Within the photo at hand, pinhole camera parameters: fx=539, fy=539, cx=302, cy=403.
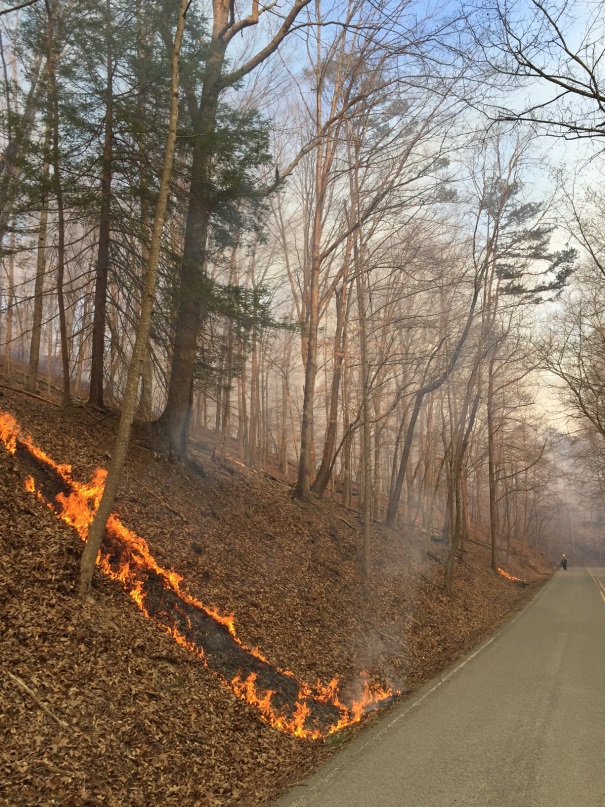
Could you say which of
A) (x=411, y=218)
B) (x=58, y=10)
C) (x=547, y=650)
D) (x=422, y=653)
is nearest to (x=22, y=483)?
(x=422, y=653)

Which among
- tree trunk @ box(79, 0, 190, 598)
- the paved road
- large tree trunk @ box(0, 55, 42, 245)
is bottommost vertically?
the paved road

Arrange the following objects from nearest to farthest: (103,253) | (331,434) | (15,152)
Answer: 1. (15,152)
2. (103,253)
3. (331,434)

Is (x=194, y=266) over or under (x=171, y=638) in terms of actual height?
over

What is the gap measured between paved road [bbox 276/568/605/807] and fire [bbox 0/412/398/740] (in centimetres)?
83

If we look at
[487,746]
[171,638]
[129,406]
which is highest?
A: [129,406]

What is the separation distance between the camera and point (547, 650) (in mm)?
10727

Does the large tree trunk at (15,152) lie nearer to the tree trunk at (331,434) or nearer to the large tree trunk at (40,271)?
the large tree trunk at (40,271)

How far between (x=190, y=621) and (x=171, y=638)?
1.88ft

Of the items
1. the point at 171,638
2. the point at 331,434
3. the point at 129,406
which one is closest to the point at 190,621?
the point at 171,638

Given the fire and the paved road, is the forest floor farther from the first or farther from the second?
the paved road

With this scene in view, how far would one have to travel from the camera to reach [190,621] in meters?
7.29

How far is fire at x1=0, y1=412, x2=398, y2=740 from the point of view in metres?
6.75

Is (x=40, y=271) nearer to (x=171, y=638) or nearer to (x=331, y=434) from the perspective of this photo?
(x=331, y=434)

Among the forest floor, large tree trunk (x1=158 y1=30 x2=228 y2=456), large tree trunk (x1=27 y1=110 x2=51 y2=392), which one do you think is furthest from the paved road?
large tree trunk (x1=27 y1=110 x2=51 y2=392)
